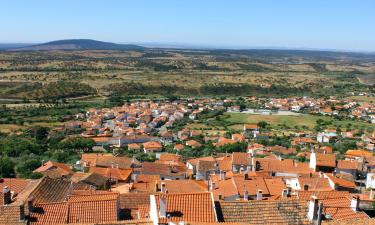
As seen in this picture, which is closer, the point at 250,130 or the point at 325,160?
the point at 325,160

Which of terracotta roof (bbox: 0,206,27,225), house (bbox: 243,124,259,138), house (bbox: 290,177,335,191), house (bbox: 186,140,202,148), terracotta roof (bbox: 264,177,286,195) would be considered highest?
terracotta roof (bbox: 0,206,27,225)

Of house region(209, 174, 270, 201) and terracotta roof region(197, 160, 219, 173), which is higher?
house region(209, 174, 270, 201)

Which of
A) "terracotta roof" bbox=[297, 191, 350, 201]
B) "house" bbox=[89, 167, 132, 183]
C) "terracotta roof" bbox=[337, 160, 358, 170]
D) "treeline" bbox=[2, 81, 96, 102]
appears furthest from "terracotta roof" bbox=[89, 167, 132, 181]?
"treeline" bbox=[2, 81, 96, 102]

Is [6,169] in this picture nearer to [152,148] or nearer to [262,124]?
[152,148]

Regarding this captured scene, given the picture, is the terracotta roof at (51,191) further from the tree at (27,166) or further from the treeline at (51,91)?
the treeline at (51,91)

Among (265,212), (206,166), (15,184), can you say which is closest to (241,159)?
(206,166)

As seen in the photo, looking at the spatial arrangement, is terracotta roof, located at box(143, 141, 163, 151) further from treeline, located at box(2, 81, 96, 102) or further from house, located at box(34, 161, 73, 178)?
treeline, located at box(2, 81, 96, 102)
